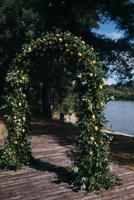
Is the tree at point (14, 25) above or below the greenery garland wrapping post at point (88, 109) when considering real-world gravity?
above

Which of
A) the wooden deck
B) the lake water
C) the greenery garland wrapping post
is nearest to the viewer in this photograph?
the wooden deck

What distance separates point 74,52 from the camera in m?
10.7

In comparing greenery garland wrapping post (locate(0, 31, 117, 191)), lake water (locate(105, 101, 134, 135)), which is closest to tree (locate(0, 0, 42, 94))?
greenery garland wrapping post (locate(0, 31, 117, 191))

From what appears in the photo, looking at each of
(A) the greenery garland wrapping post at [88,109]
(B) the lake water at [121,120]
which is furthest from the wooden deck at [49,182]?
(B) the lake water at [121,120]

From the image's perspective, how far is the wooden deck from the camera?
385 inches

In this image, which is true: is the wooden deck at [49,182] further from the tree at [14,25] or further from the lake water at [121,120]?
the lake water at [121,120]

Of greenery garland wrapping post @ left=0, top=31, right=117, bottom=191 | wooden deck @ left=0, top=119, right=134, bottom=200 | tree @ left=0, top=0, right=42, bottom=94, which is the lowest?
wooden deck @ left=0, top=119, right=134, bottom=200

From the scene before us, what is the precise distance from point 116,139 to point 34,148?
16.5 ft

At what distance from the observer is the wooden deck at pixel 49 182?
9.77 metres

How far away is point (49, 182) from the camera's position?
1078 centimetres

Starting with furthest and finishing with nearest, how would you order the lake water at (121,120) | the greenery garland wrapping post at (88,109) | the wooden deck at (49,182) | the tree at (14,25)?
the lake water at (121,120), the tree at (14,25), the greenery garland wrapping post at (88,109), the wooden deck at (49,182)

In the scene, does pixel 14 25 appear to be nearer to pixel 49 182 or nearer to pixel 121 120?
pixel 49 182

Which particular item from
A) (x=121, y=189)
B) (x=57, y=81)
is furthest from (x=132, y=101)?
(x=121, y=189)

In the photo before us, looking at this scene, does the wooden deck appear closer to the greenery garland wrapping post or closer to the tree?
the greenery garland wrapping post
